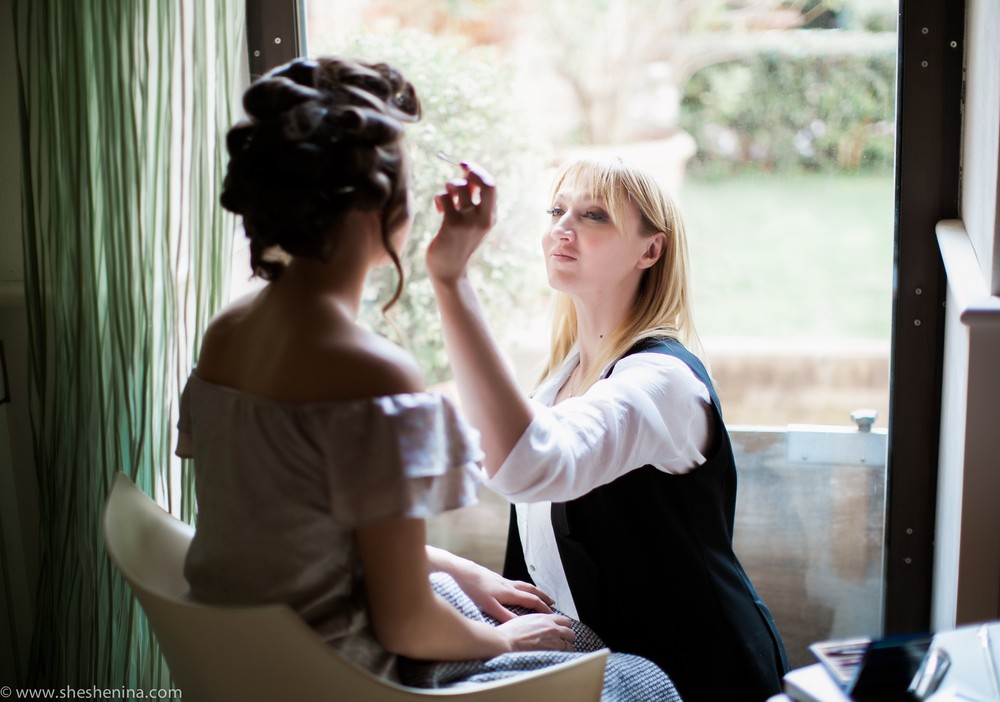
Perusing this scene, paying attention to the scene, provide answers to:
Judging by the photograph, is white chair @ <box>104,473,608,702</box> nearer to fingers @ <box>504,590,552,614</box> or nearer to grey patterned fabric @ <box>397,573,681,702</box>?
grey patterned fabric @ <box>397,573,681,702</box>

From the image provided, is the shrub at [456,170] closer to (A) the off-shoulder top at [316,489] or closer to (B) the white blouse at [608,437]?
(B) the white blouse at [608,437]

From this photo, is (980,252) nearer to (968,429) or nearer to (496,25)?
(968,429)

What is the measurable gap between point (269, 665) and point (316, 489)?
189 mm

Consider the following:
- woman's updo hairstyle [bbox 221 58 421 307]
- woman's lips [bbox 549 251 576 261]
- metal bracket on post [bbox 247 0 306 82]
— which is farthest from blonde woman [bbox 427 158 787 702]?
metal bracket on post [bbox 247 0 306 82]

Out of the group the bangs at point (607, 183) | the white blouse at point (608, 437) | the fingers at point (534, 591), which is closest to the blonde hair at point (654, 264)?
the bangs at point (607, 183)

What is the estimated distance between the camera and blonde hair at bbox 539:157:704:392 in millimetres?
1603

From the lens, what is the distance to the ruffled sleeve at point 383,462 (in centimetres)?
103

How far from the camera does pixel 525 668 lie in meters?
1.24

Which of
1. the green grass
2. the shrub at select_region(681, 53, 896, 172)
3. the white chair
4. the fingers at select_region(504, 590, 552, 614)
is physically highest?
the shrub at select_region(681, 53, 896, 172)

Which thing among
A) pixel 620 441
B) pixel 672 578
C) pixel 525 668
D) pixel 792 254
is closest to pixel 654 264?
pixel 620 441

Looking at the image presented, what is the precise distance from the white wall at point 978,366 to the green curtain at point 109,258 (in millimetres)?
1158

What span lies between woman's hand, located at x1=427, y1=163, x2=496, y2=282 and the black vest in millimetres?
375

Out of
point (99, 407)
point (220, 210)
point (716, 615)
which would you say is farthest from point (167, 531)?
point (716, 615)

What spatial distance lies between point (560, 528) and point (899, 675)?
2.25 feet
